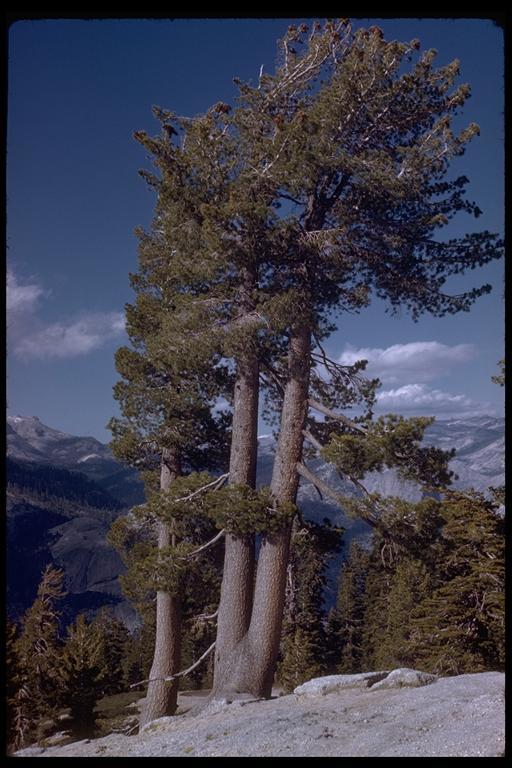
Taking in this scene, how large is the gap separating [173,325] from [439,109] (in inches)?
263

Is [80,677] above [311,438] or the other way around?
the other way around

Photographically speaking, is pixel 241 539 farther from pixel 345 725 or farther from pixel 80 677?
pixel 80 677

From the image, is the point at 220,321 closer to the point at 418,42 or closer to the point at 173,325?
the point at 173,325

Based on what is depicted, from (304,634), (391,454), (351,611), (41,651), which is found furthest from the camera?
(351,611)

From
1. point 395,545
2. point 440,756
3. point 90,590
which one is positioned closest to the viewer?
point 440,756

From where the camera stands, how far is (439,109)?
30.4ft

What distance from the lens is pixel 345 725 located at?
20.4 ft

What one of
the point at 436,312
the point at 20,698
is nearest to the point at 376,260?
the point at 436,312

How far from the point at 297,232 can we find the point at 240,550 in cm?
632

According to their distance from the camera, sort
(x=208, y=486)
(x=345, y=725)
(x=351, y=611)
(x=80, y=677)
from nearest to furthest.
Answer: (x=345, y=725), (x=208, y=486), (x=80, y=677), (x=351, y=611)

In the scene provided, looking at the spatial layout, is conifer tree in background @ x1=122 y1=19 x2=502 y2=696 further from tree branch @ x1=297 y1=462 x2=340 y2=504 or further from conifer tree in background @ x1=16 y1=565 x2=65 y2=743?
conifer tree in background @ x1=16 y1=565 x2=65 y2=743

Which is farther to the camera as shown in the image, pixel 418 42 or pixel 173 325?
→ pixel 173 325

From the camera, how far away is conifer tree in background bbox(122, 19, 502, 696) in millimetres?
8477

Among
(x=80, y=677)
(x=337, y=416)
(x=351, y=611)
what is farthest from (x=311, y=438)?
(x=351, y=611)
